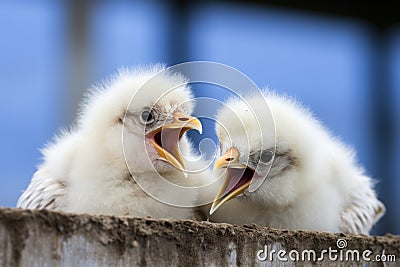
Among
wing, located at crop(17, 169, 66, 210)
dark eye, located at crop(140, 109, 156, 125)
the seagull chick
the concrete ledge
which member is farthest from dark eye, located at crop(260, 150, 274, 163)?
wing, located at crop(17, 169, 66, 210)

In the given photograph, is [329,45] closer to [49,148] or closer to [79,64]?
[79,64]

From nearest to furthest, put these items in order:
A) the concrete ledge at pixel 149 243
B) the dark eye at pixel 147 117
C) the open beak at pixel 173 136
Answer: the concrete ledge at pixel 149 243 < the open beak at pixel 173 136 < the dark eye at pixel 147 117

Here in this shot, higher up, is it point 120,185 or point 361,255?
point 120,185

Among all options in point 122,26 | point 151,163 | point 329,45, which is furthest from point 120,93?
point 329,45

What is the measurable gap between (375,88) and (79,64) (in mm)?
2001

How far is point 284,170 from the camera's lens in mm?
2473

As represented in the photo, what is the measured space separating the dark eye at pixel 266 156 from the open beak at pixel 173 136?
23cm

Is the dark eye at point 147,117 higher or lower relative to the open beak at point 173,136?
higher

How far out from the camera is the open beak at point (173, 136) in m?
2.26

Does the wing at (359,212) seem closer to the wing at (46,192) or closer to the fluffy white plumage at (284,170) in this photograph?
the fluffy white plumage at (284,170)

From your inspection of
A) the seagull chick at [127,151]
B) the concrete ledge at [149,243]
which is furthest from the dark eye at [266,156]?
the concrete ledge at [149,243]

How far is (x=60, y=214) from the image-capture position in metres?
1.70

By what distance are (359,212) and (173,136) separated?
78 cm

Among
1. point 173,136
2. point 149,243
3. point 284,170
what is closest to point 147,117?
point 173,136
